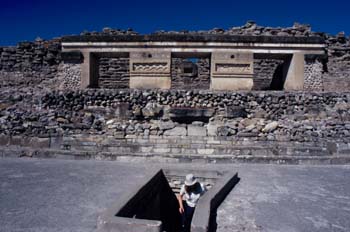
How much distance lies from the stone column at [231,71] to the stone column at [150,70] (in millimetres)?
1950

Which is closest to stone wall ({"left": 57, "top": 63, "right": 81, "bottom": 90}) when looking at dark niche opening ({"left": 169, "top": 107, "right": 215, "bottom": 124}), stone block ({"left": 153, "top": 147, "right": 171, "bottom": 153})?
dark niche opening ({"left": 169, "top": 107, "right": 215, "bottom": 124})

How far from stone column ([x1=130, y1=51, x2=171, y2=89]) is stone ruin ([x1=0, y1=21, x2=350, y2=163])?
4cm

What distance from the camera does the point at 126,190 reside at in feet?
16.8

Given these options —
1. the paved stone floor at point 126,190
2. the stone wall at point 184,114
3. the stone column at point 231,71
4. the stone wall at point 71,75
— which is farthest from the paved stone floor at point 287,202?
the stone wall at point 71,75

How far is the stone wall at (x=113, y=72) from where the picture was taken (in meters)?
16.2

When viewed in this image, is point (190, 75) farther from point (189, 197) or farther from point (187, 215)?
point (187, 215)

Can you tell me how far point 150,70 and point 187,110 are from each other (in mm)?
3557

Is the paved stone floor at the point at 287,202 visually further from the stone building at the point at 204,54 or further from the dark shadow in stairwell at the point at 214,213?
the stone building at the point at 204,54

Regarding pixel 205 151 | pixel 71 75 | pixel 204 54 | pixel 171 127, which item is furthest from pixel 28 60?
pixel 205 151

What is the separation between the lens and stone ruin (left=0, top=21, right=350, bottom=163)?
341 inches

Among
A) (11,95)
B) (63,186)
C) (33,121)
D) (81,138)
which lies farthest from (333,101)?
(11,95)

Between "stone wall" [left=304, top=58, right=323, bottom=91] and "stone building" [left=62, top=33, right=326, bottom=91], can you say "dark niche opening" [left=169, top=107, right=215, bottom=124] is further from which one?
"stone wall" [left=304, top=58, right=323, bottom=91]

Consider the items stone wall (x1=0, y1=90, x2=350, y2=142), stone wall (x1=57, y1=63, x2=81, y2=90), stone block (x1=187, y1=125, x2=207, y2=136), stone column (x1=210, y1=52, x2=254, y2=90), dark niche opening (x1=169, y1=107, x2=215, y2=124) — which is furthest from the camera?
stone wall (x1=57, y1=63, x2=81, y2=90)

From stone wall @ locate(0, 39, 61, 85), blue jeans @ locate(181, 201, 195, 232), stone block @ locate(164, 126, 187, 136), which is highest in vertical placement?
stone wall @ locate(0, 39, 61, 85)
